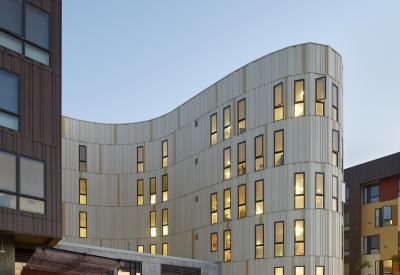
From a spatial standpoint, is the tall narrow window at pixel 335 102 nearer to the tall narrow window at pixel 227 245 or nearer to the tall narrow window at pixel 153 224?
the tall narrow window at pixel 227 245

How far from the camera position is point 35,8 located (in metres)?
17.2

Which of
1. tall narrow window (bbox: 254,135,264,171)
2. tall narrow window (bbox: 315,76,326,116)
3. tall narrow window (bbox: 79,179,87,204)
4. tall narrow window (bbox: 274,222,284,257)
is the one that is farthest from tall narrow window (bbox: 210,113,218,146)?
tall narrow window (bbox: 79,179,87,204)

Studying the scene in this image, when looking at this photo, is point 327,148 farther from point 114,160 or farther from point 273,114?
point 114,160

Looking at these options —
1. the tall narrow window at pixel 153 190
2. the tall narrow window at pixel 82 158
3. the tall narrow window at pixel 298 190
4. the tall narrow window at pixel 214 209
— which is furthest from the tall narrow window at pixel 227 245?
the tall narrow window at pixel 82 158

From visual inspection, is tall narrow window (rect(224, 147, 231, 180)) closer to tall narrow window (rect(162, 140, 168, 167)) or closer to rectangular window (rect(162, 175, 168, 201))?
rectangular window (rect(162, 175, 168, 201))

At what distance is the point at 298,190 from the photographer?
93.2 feet

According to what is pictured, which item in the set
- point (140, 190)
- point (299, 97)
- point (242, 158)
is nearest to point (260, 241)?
point (242, 158)

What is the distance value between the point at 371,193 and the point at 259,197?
2092cm

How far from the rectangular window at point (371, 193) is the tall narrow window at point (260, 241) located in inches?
806

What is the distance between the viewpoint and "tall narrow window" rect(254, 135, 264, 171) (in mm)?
30094

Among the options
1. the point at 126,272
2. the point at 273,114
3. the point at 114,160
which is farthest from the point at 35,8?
the point at 114,160

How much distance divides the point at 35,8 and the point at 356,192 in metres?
37.1

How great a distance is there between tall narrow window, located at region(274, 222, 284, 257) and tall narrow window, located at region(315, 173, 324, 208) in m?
2.13

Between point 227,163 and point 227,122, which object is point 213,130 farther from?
point 227,163
